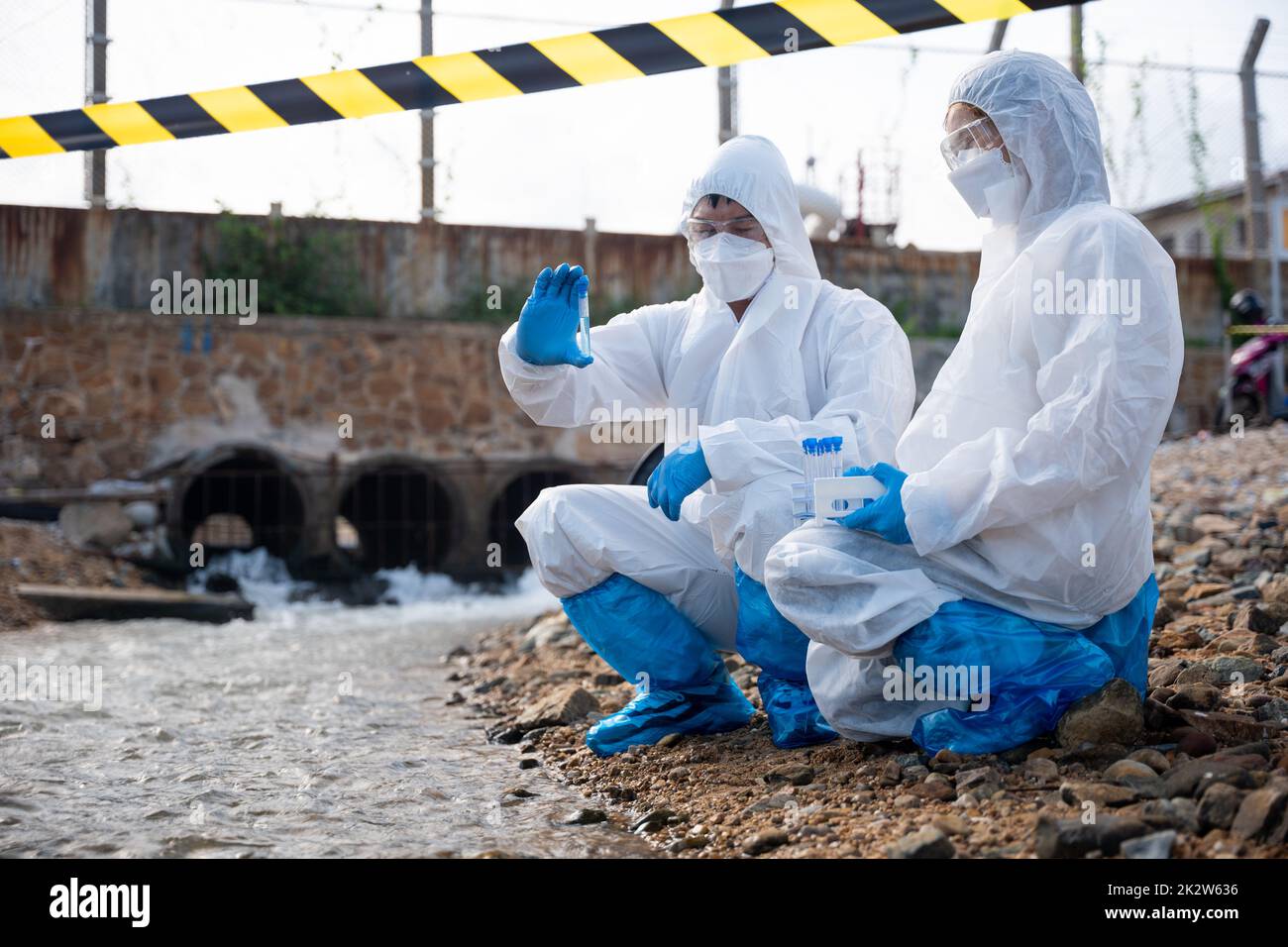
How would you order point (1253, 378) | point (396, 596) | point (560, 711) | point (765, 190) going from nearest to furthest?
point (765, 190), point (560, 711), point (396, 596), point (1253, 378)

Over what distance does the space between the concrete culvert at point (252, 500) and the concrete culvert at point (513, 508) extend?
1.46 m

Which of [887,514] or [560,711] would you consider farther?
[560,711]

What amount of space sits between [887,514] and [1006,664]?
0.37 meters

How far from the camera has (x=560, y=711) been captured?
3.59 m

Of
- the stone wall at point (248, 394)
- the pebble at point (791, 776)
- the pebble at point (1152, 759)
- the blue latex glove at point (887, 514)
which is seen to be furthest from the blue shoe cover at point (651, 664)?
the stone wall at point (248, 394)

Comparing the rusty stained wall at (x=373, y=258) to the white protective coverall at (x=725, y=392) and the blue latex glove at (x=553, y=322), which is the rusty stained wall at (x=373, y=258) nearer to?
the white protective coverall at (x=725, y=392)

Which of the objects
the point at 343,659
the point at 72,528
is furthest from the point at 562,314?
the point at 72,528

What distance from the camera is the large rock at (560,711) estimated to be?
358cm

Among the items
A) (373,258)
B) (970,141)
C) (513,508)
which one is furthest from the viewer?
(513,508)

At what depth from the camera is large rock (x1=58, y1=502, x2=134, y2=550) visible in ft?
26.2

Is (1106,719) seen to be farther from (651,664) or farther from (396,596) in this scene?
(396,596)

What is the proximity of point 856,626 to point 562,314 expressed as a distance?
117cm

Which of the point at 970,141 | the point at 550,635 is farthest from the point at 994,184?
the point at 550,635

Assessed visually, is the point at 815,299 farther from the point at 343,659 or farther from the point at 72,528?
the point at 72,528
